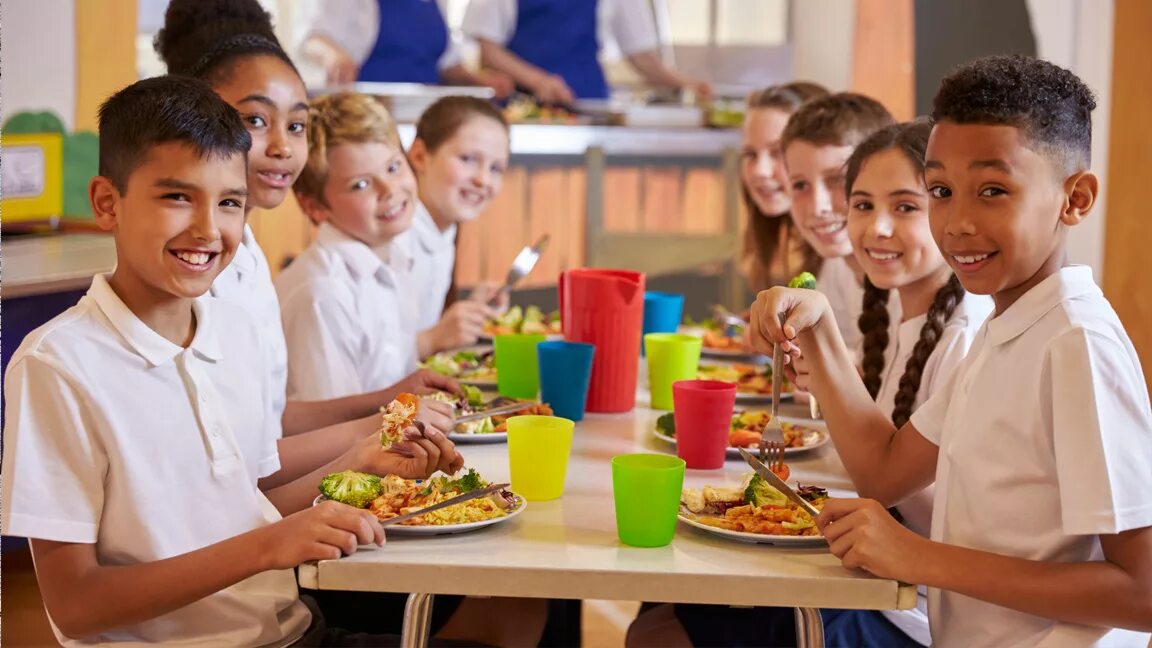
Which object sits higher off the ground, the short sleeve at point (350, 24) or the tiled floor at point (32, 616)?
the short sleeve at point (350, 24)

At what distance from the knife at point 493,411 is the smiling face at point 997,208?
73 centimetres

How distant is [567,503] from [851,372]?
1.60 feet

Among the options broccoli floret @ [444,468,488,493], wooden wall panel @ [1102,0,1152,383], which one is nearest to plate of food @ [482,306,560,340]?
broccoli floret @ [444,468,488,493]

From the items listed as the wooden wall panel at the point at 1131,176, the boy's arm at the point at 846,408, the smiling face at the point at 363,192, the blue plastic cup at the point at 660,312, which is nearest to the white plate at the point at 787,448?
the boy's arm at the point at 846,408

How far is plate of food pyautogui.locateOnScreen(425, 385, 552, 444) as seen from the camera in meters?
1.75

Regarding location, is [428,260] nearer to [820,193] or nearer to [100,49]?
[820,193]

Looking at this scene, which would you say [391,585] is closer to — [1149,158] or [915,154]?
[915,154]

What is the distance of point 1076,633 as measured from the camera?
1.25 metres

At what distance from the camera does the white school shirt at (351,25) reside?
5.65 m

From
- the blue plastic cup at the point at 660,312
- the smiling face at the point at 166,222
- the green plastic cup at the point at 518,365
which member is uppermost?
the smiling face at the point at 166,222

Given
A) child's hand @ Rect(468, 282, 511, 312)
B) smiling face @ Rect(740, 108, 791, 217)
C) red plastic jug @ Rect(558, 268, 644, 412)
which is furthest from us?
smiling face @ Rect(740, 108, 791, 217)

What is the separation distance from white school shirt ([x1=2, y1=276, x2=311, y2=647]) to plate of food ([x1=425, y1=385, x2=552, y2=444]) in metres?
0.32

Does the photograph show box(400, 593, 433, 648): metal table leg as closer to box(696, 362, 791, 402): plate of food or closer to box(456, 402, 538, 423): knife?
box(456, 402, 538, 423): knife

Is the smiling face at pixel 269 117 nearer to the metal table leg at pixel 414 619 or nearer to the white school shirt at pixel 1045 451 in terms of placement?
the metal table leg at pixel 414 619
